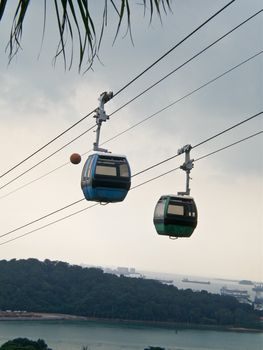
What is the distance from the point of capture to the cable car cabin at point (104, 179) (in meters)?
9.97

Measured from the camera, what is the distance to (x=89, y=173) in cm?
1007

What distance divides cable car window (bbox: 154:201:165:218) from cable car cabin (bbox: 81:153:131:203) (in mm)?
1124

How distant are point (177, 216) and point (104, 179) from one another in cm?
173

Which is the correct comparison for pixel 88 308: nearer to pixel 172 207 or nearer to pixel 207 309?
pixel 207 309

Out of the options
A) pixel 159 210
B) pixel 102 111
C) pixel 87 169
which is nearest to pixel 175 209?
pixel 159 210

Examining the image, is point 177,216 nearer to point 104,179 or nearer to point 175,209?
point 175,209

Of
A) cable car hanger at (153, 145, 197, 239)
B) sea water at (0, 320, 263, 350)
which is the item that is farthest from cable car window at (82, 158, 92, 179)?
sea water at (0, 320, 263, 350)

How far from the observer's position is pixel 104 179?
32.9ft

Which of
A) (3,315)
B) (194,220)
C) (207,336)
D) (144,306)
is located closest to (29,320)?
(3,315)

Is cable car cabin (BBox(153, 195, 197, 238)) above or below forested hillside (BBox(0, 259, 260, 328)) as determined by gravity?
below

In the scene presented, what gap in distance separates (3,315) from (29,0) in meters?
128

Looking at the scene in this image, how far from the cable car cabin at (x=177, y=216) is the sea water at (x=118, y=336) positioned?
86.2m

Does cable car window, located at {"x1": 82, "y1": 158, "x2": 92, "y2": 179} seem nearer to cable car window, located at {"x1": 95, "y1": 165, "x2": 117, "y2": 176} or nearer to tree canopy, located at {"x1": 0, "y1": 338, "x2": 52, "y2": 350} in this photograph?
cable car window, located at {"x1": 95, "y1": 165, "x2": 117, "y2": 176}

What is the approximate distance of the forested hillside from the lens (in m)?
128
